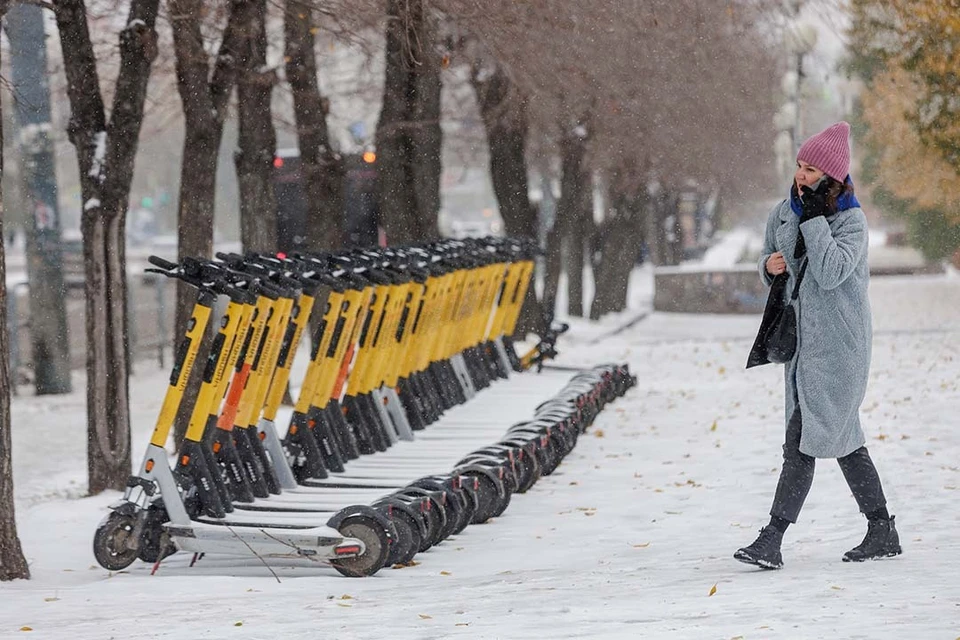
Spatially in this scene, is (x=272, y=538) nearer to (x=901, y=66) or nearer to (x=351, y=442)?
(x=351, y=442)

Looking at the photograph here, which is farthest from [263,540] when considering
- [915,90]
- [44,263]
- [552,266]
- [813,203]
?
[915,90]

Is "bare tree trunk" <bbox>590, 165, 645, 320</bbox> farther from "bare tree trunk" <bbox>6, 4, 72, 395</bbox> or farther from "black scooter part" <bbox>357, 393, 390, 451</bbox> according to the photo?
"black scooter part" <bbox>357, 393, 390, 451</bbox>

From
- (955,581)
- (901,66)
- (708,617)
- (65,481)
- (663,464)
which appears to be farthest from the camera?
(901,66)

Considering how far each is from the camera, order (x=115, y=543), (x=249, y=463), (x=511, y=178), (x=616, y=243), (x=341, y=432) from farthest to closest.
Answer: (x=616, y=243)
(x=511, y=178)
(x=341, y=432)
(x=249, y=463)
(x=115, y=543)

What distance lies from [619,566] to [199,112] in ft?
19.7

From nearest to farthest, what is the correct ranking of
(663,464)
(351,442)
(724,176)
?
(351,442), (663,464), (724,176)

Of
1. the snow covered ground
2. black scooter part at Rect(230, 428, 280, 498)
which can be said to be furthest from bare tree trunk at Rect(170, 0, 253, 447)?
black scooter part at Rect(230, 428, 280, 498)

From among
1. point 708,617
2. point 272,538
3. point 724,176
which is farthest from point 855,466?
point 724,176

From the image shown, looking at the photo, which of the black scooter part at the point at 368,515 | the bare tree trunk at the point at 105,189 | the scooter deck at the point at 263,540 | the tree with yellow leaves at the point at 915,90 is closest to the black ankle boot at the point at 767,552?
the black scooter part at the point at 368,515

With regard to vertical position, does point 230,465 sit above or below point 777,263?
below

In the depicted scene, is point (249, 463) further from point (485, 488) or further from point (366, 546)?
point (366, 546)

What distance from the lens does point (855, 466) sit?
21.3 ft

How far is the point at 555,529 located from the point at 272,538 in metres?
1.70

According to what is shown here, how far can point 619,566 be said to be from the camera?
705cm
